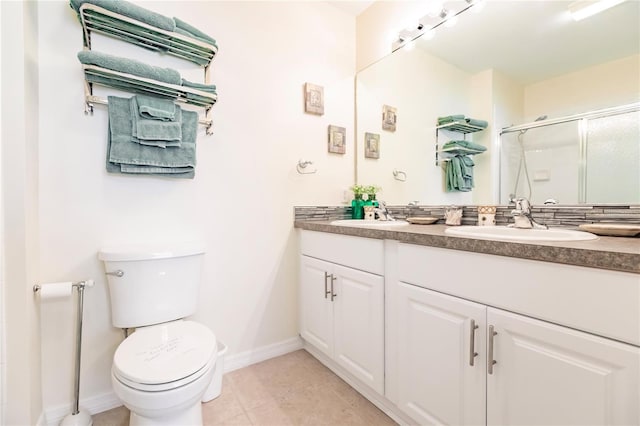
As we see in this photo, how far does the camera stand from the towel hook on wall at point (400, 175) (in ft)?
6.61

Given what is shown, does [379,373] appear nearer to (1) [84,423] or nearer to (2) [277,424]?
(2) [277,424]

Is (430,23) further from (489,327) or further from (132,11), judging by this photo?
(489,327)

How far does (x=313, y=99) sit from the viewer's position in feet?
6.61

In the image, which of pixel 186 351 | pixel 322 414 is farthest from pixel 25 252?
pixel 322 414

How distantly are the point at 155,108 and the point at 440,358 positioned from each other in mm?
1605

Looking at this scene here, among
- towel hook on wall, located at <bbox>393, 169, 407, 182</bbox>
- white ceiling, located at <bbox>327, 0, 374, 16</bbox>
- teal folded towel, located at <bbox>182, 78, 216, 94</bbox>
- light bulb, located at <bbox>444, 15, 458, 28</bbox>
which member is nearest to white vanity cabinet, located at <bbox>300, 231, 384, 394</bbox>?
towel hook on wall, located at <bbox>393, 169, 407, 182</bbox>

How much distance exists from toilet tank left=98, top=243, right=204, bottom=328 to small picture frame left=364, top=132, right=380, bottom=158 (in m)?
1.40

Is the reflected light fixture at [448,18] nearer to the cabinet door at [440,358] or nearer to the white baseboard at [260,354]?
the cabinet door at [440,358]

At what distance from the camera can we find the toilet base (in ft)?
3.61

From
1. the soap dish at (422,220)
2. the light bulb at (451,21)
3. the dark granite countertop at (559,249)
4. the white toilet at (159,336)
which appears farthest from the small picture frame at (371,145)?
the white toilet at (159,336)

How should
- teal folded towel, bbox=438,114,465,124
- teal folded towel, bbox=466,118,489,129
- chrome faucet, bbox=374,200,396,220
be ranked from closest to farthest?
1. teal folded towel, bbox=466,118,489,129
2. teal folded towel, bbox=438,114,465,124
3. chrome faucet, bbox=374,200,396,220

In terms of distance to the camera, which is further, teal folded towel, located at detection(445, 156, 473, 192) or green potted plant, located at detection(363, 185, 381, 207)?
green potted plant, located at detection(363, 185, 381, 207)

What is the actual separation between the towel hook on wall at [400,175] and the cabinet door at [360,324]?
841mm

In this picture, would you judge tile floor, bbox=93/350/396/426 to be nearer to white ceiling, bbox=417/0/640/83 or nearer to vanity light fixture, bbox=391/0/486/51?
white ceiling, bbox=417/0/640/83
